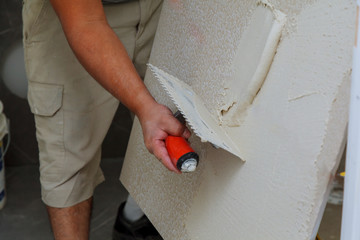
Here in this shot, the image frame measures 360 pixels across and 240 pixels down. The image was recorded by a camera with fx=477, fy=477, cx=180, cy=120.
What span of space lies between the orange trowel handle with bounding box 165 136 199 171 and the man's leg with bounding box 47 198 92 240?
2.52ft

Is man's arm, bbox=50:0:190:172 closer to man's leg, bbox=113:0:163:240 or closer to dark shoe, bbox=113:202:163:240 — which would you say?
man's leg, bbox=113:0:163:240

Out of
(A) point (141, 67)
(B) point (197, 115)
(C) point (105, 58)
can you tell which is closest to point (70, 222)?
(A) point (141, 67)

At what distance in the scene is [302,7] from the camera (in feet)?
2.57

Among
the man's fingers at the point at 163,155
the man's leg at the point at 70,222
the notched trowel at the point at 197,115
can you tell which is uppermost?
the notched trowel at the point at 197,115

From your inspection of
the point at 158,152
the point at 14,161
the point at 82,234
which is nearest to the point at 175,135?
the point at 158,152

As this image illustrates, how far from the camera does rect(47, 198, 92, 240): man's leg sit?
153cm

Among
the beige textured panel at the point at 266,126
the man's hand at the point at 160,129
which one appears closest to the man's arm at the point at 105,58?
the man's hand at the point at 160,129

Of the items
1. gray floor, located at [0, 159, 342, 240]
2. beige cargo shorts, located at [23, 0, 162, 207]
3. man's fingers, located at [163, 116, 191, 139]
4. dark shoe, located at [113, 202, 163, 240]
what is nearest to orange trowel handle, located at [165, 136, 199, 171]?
man's fingers, located at [163, 116, 191, 139]

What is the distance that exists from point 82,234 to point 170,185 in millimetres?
626

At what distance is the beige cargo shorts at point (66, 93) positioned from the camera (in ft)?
4.42

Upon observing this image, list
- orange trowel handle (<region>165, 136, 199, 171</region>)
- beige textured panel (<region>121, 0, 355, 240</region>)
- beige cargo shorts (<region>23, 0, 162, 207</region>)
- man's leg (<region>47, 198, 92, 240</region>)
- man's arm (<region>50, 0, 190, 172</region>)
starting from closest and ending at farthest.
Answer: beige textured panel (<region>121, 0, 355, 240</region>) → orange trowel handle (<region>165, 136, 199, 171</region>) → man's arm (<region>50, 0, 190, 172</region>) → beige cargo shorts (<region>23, 0, 162, 207</region>) → man's leg (<region>47, 198, 92, 240</region>)

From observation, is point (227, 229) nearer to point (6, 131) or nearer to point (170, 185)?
point (170, 185)

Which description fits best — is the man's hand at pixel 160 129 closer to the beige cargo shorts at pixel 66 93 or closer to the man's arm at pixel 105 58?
the man's arm at pixel 105 58

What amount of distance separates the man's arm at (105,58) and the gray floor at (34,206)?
87cm
